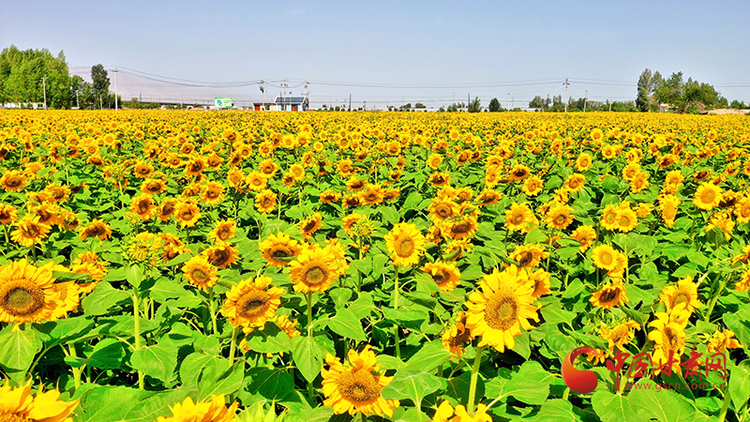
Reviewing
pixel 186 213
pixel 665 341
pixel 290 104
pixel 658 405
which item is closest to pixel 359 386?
pixel 658 405

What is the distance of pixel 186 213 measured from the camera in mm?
3971

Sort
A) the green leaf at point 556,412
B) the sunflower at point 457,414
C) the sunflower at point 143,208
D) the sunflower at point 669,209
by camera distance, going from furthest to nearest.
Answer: the sunflower at point 143,208 < the sunflower at point 669,209 < the green leaf at point 556,412 < the sunflower at point 457,414

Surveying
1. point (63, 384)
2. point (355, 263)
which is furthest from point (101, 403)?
point (355, 263)

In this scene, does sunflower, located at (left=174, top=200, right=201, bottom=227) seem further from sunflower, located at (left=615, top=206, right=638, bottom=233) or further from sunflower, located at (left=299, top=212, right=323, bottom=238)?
sunflower, located at (left=615, top=206, right=638, bottom=233)

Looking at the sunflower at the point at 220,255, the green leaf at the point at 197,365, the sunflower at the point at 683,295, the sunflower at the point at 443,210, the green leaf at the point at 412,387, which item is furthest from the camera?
the sunflower at the point at 443,210

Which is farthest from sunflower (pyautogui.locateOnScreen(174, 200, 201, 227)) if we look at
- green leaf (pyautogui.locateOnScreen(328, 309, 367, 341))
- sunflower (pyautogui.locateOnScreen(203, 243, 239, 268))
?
green leaf (pyautogui.locateOnScreen(328, 309, 367, 341))

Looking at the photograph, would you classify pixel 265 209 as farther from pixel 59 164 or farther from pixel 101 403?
pixel 59 164

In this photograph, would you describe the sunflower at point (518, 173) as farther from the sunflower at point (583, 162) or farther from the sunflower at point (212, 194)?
A: the sunflower at point (212, 194)

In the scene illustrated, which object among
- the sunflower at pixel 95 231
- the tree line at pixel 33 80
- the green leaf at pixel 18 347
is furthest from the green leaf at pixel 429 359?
the tree line at pixel 33 80

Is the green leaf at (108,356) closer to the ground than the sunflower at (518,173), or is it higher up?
closer to the ground

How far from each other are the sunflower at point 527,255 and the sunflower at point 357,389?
144 centimetres

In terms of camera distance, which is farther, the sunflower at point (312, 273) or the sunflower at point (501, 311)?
the sunflower at point (312, 273)

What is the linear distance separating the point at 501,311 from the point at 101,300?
1.73 metres

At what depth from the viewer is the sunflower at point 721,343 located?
6.32 ft
